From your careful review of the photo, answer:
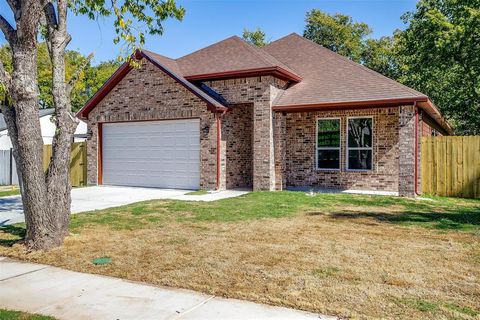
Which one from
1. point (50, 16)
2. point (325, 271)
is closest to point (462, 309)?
point (325, 271)

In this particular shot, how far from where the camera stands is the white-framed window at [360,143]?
14.9 m

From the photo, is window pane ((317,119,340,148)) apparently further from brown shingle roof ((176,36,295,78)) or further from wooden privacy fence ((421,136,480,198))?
wooden privacy fence ((421,136,480,198))

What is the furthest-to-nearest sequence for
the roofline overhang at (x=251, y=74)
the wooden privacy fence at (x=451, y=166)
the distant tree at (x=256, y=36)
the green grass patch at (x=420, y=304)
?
the distant tree at (x=256, y=36) < the roofline overhang at (x=251, y=74) < the wooden privacy fence at (x=451, y=166) < the green grass patch at (x=420, y=304)

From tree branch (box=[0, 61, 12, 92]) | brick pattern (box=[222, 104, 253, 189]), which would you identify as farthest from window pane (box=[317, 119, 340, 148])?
tree branch (box=[0, 61, 12, 92])

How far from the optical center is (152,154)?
1647cm

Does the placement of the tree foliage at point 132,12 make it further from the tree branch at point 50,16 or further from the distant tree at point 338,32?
the distant tree at point 338,32

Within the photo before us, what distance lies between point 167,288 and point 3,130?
2796 centimetres

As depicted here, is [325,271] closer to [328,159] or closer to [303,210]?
[303,210]

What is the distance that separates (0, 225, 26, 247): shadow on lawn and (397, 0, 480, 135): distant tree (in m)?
20.0

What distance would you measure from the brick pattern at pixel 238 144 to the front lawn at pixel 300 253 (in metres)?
5.12

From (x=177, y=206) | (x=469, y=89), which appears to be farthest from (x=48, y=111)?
(x=469, y=89)

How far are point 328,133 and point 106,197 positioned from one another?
8.36 m

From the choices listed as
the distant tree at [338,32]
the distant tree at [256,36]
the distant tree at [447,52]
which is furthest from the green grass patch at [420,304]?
the distant tree at [256,36]

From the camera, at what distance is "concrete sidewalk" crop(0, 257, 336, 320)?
397 cm
